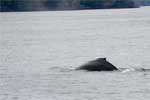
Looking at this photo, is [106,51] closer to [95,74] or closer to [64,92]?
[95,74]

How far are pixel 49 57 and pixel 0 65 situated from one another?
22.5 feet

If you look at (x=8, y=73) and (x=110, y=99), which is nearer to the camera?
(x=110, y=99)

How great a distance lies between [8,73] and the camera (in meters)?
42.8

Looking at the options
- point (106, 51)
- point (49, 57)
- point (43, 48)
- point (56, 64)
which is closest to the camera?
point (56, 64)

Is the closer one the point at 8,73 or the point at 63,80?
the point at 63,80

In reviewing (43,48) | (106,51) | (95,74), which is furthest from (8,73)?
(43,48)

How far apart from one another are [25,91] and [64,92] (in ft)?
5.21

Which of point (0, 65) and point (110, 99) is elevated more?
point (110, 99)

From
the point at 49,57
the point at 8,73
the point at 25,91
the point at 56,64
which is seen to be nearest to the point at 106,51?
the point at 49,57

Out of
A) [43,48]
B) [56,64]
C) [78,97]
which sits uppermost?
[78,97]

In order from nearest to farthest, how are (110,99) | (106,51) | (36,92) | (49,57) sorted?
(110,99), (36,92), (49,57), (106,51)

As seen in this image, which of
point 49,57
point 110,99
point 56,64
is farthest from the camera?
point 49,57

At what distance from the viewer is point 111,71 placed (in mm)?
41875

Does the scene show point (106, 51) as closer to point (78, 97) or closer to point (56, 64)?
point (56, 64)
